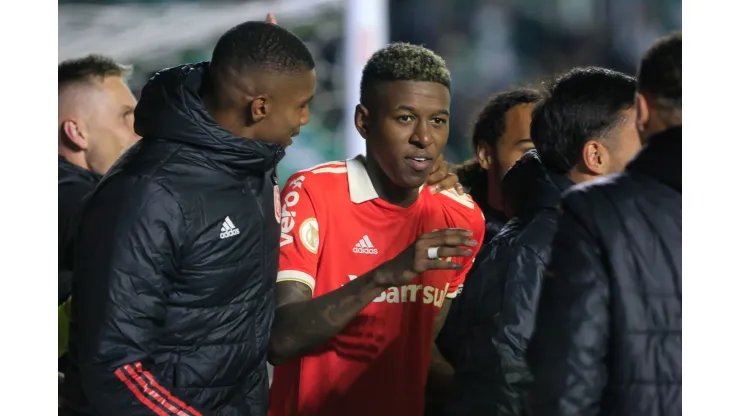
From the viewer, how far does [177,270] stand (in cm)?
148

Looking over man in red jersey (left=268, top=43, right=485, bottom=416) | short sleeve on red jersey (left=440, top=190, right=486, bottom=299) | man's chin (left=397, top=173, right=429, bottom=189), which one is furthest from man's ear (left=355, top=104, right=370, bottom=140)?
short sleeve on red jersey (left=440, top=190, right=486, bottom=299)

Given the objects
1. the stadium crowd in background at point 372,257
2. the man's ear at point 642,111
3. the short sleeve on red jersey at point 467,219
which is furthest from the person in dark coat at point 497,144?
the man's ear at point 642,111

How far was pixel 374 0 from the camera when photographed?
4.74 metres

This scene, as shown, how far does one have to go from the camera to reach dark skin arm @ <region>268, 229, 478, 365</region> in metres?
1.63

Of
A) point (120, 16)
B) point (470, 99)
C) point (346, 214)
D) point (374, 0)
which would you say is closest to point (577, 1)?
point (470, 99)

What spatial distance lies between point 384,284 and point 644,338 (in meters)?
0.59

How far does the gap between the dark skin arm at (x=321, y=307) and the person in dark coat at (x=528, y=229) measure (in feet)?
0.38

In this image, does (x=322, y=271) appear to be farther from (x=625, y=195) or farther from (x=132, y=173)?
(x=625, y=195)

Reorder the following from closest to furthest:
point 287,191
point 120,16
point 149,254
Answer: point 149,254 < point 287,191 < point 120,16

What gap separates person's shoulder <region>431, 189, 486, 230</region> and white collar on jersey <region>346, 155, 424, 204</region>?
0.17m

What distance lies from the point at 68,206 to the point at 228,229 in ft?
2.48

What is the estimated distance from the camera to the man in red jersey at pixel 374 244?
6.18 ft

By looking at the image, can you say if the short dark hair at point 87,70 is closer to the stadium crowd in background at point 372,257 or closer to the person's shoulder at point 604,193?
the stadium crowd in background at point 372,257

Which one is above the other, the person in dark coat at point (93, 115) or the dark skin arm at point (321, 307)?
the person in dark coat at point (93, 115)
